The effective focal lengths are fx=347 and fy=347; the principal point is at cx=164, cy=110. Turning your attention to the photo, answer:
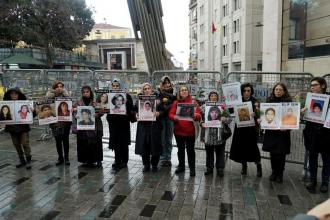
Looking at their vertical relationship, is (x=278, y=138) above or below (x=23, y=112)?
below

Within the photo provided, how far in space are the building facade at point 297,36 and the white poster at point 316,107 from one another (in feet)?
44.6


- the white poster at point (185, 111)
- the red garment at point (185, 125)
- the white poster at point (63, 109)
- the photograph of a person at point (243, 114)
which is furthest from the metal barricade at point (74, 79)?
the photograph of a person at point (243, 114)

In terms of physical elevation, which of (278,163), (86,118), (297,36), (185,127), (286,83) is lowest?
(278,163)

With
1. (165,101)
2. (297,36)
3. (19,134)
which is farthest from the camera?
(297,36)

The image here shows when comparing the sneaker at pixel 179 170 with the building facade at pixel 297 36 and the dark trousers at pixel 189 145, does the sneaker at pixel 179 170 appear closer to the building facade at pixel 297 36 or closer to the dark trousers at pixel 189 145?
the dark trousers at pixel 189 145

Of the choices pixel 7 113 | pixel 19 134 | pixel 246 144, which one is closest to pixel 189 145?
pixel 246 144

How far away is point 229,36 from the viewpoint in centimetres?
4869

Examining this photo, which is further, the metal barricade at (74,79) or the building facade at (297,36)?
the building facade at (297,36)

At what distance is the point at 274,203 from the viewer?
500 centimetres

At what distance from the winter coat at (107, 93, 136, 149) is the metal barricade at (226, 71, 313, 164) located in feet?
7.03

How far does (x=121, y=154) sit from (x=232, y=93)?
246cm

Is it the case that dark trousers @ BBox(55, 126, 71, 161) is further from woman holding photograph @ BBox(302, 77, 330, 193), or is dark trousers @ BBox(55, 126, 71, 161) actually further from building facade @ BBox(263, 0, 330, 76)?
building facade @ BBox(263, 0, 330, 76)

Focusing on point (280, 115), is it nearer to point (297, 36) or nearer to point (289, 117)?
point (289, 117)

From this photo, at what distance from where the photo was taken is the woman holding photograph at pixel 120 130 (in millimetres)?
6539
